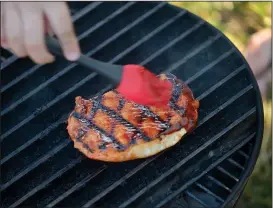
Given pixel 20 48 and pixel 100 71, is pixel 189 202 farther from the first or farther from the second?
pixel 20 48

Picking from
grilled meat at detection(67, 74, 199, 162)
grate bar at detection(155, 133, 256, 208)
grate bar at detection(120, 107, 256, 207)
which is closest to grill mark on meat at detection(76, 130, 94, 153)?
grilled meat at detection(67, 74, 199, 162)

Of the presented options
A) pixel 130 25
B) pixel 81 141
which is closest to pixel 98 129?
pixel 81 141

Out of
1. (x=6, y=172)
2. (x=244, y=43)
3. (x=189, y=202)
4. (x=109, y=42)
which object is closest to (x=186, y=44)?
(x=109, y=42)

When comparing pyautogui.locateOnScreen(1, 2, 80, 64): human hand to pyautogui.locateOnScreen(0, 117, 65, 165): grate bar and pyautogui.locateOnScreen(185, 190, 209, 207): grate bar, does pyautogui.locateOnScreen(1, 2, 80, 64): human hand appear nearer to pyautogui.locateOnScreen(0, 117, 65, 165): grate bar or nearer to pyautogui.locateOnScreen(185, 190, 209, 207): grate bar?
pyautogui.locateOnScreen(0, 117, 65, 165): grate bar

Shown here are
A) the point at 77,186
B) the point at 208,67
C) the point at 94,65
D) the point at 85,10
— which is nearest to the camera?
the point at 94,65

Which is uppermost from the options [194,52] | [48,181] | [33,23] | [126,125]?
[33,23]

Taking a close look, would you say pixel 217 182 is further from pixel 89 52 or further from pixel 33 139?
pixel 89 52
